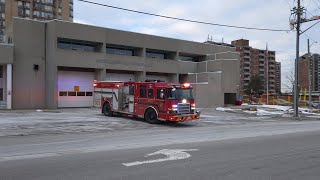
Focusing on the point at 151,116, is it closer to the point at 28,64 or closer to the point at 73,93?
the point at 28,64

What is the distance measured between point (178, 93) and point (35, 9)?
387 ft

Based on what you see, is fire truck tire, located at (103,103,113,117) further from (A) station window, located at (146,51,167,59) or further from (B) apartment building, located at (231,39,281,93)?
(B) apartment building, located at (231,39,281,93)

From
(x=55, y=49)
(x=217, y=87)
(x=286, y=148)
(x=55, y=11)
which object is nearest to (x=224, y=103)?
(x=217, y=87)

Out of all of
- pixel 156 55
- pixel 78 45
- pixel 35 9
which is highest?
pixel 35 9

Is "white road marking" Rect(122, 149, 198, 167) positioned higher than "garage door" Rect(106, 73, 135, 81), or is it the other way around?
"garage door" Rect(106, 73, 135, 81)

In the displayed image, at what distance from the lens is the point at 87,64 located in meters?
44.4

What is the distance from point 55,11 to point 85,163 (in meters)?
135

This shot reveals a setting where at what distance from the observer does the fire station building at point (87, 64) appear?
40.4m

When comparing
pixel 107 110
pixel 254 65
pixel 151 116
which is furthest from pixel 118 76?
pixel 254 65

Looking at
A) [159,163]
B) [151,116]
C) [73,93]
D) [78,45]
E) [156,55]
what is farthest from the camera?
[156,55]

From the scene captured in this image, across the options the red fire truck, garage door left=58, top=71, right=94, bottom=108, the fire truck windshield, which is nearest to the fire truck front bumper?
the red fire truck

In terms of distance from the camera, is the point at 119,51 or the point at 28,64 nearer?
the point at 28,64

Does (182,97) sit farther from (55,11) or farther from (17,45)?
(55,11)

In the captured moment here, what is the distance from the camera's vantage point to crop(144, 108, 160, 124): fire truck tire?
2583 cm
